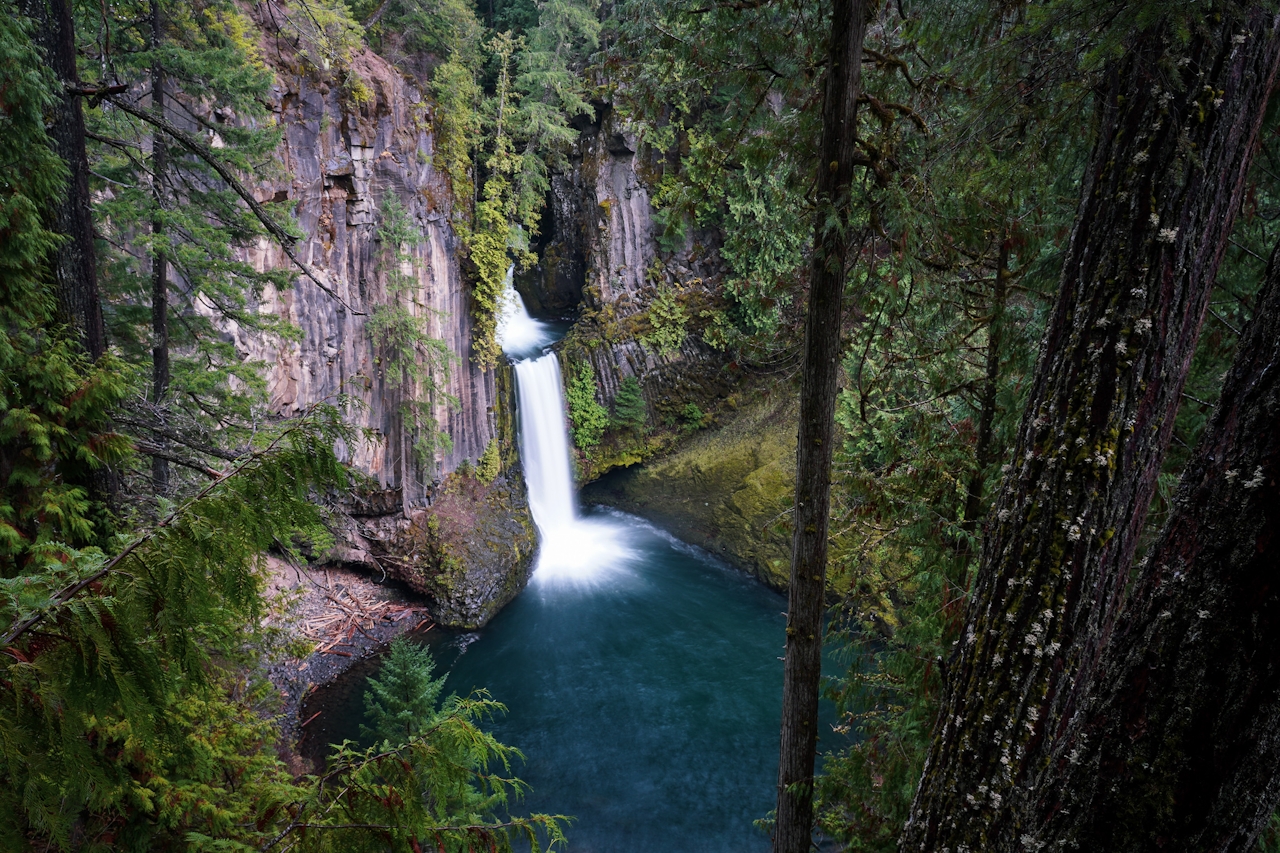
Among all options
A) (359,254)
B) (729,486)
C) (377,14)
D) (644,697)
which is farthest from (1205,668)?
(377,14)

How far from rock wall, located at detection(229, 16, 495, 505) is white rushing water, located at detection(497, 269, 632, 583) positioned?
1969 millimetres

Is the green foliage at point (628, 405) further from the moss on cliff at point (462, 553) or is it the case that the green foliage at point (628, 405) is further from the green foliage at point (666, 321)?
the moss on cliff at point (462, 553)

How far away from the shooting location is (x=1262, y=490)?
139cm

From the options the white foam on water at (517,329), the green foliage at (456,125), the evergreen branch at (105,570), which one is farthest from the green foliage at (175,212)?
the white foam on water at (517,329)

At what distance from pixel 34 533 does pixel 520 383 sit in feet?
39.2

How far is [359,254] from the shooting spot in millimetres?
10820

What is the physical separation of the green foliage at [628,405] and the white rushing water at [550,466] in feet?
4.69

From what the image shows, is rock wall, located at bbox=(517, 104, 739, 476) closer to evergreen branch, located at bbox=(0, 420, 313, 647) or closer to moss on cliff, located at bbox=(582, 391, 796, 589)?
moss on cliff, located at bbox=(582, 391, 796, 589)

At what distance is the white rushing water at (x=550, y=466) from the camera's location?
14234mm

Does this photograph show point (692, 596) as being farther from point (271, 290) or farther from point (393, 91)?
point (393, 91)

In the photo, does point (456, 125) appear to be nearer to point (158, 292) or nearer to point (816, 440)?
point (158, 292)

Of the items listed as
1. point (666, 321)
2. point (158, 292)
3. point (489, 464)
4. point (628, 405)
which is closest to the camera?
point (158, 292)

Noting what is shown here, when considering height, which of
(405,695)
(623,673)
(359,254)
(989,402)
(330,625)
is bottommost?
(623,673)

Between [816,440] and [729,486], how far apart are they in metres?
10.9
